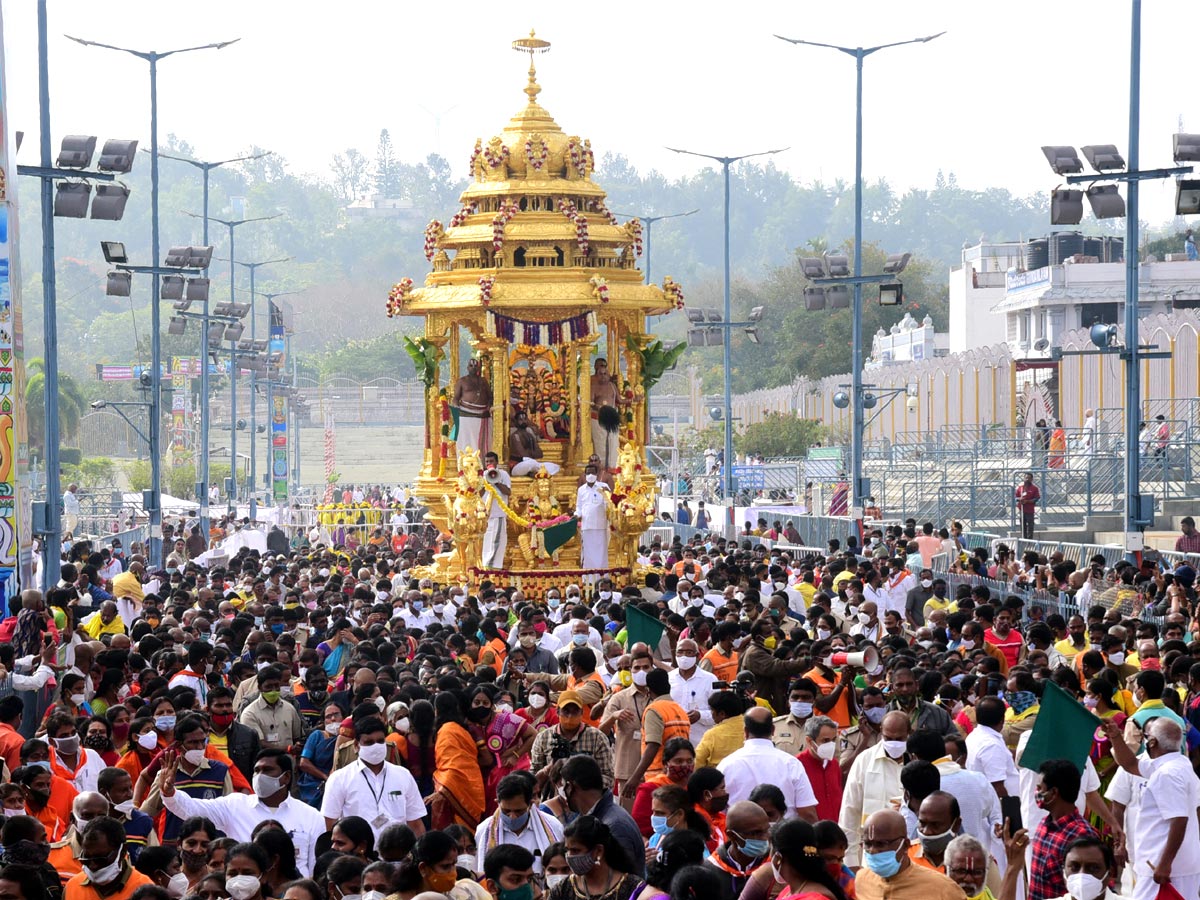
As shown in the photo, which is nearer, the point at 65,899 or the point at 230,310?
the point at 65,899

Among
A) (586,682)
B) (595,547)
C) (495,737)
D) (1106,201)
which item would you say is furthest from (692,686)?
(595,547)

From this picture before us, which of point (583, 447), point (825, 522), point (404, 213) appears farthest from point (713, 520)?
point (404, 213)

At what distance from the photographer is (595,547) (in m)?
26.0

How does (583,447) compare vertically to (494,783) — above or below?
above

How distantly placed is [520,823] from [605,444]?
18.7m

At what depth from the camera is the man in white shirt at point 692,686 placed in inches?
491

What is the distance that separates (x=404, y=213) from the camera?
17362 centimetres

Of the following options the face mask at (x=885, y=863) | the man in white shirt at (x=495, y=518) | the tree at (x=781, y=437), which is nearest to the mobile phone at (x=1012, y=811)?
the face mask at (x=885, y=863)

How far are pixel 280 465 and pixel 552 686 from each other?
4876 centimetres

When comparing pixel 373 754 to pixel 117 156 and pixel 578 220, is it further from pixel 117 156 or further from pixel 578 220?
pixel 578 220

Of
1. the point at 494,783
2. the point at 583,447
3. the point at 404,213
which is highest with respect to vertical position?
the point at 404,213

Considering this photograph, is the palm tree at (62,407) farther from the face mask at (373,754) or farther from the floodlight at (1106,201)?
the face mask at (373,754)

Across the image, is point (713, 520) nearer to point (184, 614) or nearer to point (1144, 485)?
point (1144, 485)

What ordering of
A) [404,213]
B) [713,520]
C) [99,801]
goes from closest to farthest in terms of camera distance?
[99,801] → [713,520] → [404,213]
